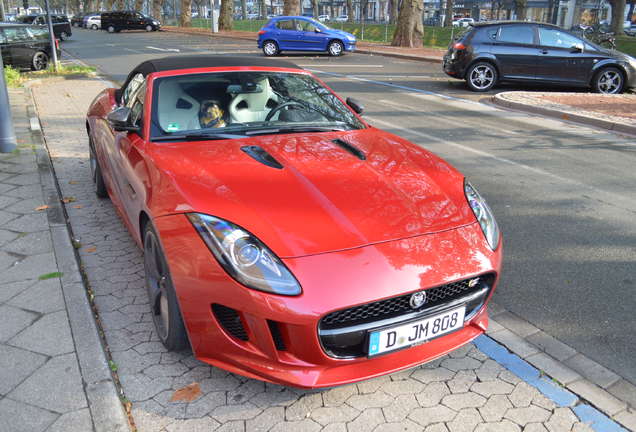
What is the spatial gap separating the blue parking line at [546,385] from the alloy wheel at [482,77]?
1132 cm

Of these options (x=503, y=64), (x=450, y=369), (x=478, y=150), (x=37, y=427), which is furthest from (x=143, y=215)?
(x=503, y=64)

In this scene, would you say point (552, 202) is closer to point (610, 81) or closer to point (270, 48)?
point (610, 81)

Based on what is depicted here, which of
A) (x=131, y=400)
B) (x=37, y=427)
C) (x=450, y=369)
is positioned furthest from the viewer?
(x=450, y=369)

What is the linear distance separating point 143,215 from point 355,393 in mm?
1562

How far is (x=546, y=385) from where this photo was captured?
2.81 m

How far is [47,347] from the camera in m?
2.99

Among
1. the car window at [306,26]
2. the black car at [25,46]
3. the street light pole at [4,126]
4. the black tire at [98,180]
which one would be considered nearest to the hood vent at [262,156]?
the black tire at [98,180]

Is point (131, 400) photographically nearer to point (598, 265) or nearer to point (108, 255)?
point (108, 255)

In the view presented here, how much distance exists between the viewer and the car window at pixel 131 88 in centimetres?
428

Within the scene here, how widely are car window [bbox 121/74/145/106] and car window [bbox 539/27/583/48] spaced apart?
36.8 feet

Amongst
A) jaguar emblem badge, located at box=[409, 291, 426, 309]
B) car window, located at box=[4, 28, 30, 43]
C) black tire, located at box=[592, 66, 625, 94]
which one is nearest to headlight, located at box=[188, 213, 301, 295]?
jaguar emblem badge, located at box=[409, 291, 426, 309]

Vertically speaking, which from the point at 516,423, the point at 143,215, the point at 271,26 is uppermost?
the point at 271,26

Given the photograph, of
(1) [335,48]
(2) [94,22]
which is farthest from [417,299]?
(2) [94,22]

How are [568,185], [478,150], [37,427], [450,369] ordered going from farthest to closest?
1. [478,150]
2. [568,185]
3. [450,369]
4. [37,427]
